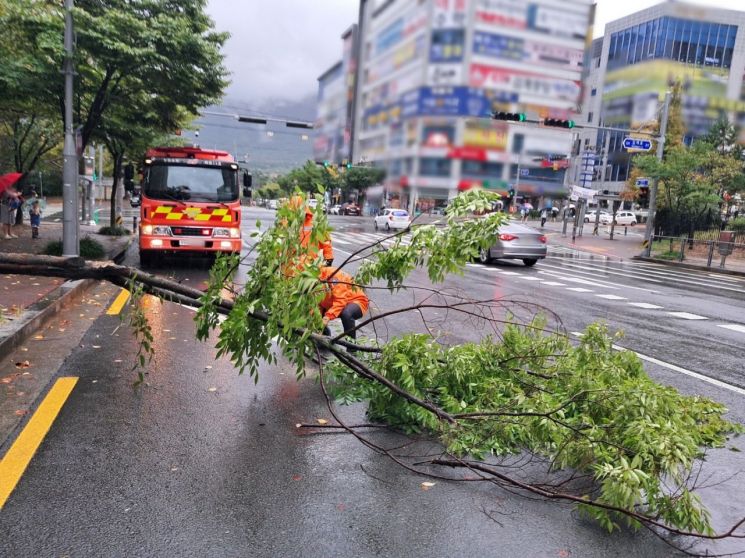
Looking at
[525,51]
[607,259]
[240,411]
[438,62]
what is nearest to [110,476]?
[240,411]

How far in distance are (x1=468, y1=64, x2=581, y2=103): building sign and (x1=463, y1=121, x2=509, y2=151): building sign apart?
8744 millimetres

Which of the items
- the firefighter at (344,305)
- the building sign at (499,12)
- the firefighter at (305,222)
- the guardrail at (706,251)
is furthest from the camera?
the building sign at (499,12)

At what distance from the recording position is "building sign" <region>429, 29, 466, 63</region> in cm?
3728

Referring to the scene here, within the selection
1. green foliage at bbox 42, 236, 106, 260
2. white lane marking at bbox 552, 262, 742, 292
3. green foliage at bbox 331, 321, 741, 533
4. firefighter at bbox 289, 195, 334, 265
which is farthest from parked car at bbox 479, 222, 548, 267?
firefighter at bbox 289, 195, 334, 265

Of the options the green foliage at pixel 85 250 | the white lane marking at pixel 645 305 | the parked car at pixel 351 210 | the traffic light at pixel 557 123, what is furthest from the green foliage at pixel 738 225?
the parked car at pixel 351 210

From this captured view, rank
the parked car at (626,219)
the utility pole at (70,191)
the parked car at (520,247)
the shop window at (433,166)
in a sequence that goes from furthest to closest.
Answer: the parked car at (626,219), the parked car at (520,247), the shop window at (433,166), the utility pole at (70,191)

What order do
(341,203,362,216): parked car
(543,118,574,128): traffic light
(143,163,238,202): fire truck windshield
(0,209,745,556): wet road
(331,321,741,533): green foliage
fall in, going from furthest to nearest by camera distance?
1. (341,203,362,216): parked car
2. (543,118,574,128): traffic light
3. (143,163,238,202): fire truck windshield
4. (331,321,741,533): green foliage
5. (0,209,745,556): wet road

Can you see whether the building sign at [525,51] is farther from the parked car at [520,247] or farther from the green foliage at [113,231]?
the green foliage at [113,231]

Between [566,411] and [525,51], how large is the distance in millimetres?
38085

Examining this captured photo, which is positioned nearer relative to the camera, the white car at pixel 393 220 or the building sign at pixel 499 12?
the white car at pixel 393 220

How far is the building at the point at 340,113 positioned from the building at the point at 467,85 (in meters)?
2.84

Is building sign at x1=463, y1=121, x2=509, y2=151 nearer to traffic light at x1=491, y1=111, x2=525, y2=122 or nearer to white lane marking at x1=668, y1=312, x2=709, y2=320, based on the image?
traffic light at x1=491, y1=111, x2=525, y2=122

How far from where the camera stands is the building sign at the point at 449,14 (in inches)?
1553

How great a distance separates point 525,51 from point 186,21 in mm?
30420
